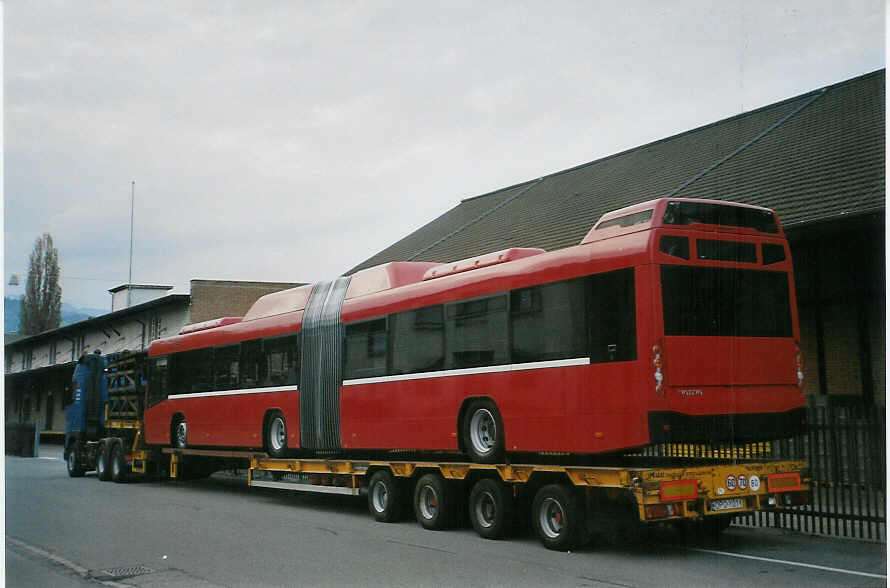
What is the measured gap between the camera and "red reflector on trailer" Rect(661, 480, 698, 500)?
10.1 m

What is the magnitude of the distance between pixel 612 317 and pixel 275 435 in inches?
346

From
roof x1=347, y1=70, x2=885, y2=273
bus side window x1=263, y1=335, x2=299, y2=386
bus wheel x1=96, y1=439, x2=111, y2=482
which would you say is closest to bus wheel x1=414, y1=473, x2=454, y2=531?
bus side window x1=263, y1=335, x2=299, y2=386

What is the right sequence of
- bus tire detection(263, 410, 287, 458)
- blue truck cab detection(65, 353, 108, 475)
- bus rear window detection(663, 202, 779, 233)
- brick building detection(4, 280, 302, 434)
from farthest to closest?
brick building detection(4, 280, 302, 434), blue truck cab detection(65, 353, 108, 475), bus tire detection(263, 410, 287, 458), bus rear window detection(663, 202, 779, 233)

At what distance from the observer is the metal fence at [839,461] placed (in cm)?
1138

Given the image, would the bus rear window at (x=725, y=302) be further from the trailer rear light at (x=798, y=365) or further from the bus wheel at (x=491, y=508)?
the bus wheel at (x=491, y=508)

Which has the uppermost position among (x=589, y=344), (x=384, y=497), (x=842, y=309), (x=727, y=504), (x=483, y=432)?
(x=842, y=309)

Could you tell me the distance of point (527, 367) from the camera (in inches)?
456

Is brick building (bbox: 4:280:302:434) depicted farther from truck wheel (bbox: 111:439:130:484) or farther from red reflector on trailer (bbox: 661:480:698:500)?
red reflector on trailer (bbox: 661:480:698:500)

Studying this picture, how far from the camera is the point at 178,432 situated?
21281 mm

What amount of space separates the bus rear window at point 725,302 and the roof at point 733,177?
3.50 m

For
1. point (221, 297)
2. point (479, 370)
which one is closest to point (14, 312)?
point (479, 370)

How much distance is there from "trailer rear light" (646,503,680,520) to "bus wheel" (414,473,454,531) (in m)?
3.68

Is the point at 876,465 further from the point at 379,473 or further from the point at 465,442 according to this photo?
the point at 379,473

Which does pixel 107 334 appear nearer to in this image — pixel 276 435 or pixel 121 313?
pixel 121 313
